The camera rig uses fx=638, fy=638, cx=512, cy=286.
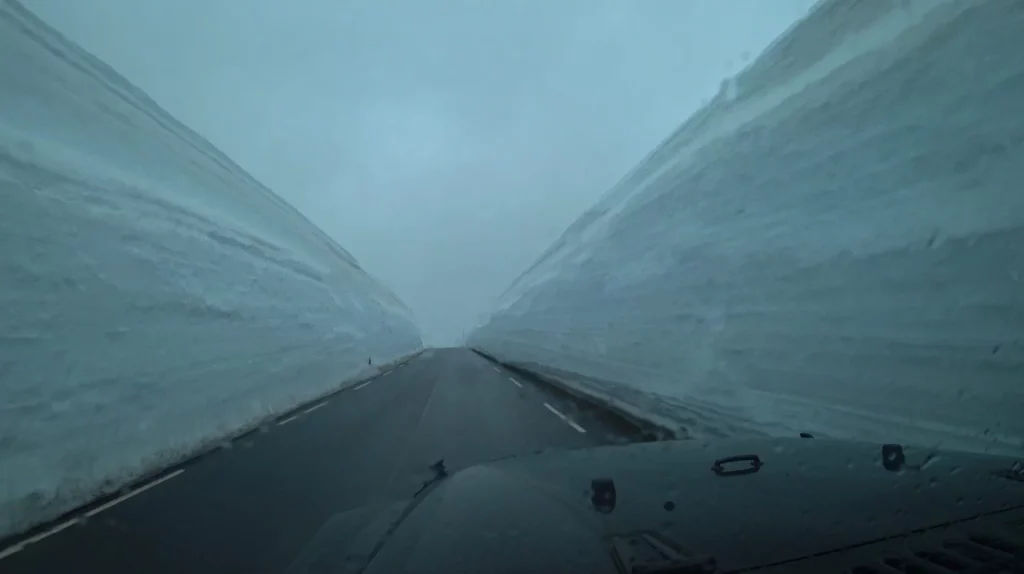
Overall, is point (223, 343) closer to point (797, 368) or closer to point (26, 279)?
point (26, 279)

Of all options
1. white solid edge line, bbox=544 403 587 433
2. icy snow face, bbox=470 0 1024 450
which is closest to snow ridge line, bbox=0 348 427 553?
white solid edge line, bbox=544 403 587 433

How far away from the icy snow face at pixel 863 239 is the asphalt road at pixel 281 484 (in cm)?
238

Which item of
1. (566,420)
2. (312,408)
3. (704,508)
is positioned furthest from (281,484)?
(312,408)

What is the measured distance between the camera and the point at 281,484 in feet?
21.4

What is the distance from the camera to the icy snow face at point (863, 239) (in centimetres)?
463

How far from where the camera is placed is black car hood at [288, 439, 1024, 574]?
197 centimetres

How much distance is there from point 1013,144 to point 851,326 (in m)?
2.03

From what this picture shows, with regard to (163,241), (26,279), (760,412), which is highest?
(163,241)

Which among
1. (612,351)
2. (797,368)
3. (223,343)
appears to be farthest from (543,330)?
(797,368)

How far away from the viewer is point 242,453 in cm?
890

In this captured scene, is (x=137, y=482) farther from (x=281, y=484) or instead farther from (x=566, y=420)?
(x=566, y=420)

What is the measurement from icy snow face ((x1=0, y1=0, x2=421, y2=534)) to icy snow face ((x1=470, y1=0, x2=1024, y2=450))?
295 inches

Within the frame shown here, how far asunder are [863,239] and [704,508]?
478cm

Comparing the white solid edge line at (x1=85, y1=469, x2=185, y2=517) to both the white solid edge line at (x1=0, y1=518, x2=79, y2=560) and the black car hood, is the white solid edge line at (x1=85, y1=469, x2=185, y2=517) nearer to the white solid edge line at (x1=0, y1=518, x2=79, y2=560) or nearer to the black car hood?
the white solid edge line at (x1=0, y1=518, x2=79, y2=560)
